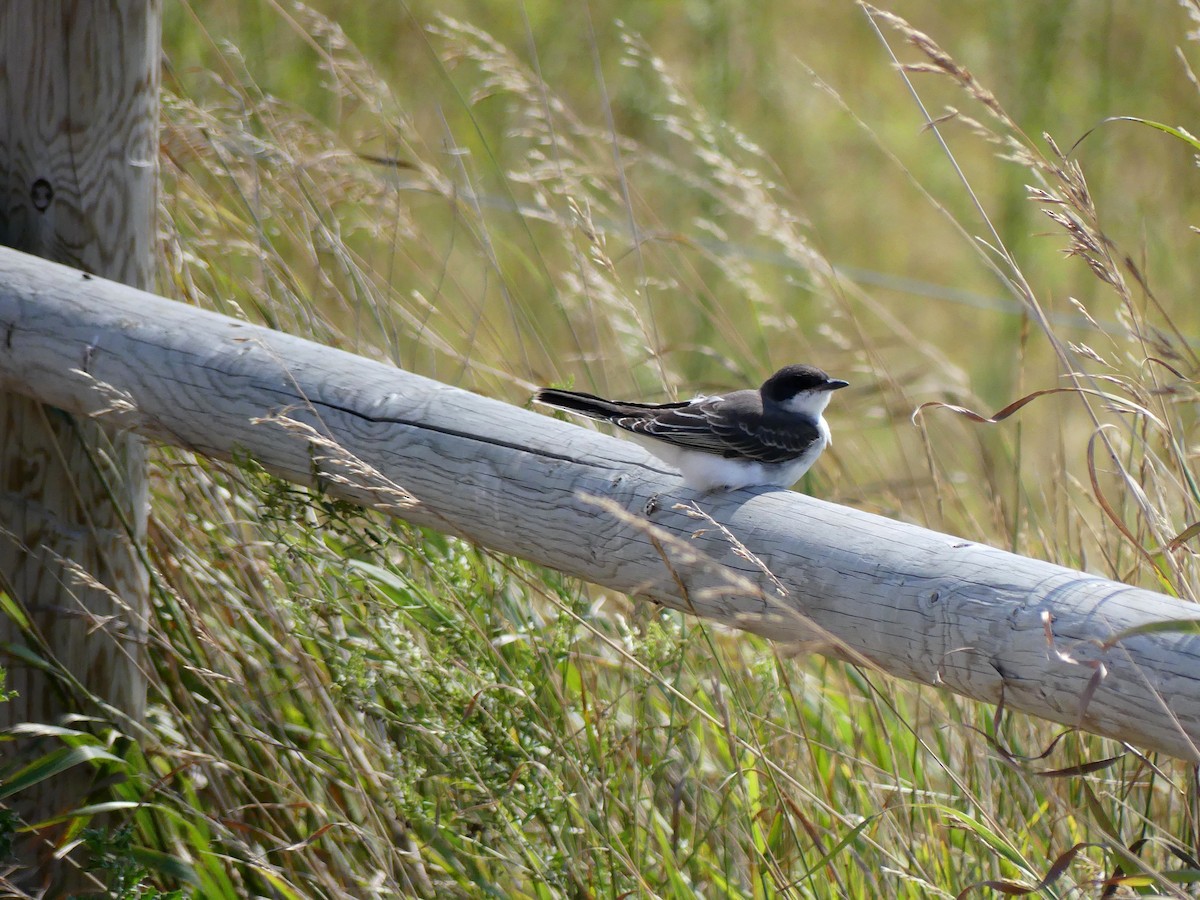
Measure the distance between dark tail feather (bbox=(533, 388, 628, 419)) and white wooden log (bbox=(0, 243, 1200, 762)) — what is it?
157mm

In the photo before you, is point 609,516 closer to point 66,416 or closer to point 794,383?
point 794,383

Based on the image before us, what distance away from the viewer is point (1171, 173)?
8453mm

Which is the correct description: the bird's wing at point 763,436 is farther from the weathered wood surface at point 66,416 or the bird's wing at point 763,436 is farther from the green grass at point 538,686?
the weathered wood surface at point 66,416

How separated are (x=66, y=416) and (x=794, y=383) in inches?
68.0

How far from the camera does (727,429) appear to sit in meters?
2.62

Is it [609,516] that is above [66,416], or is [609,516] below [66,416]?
above

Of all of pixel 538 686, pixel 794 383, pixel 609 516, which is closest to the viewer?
pixel 609 516

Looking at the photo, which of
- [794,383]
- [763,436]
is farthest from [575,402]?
[794,383]

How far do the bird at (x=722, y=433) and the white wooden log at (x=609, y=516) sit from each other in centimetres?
24

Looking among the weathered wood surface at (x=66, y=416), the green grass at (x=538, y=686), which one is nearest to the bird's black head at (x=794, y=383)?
the green grass at (x=538, y=686)

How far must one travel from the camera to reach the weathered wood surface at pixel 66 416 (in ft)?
8.29

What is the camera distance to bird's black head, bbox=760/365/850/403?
9.86 feet

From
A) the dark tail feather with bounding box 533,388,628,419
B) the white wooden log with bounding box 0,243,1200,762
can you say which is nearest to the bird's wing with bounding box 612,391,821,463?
the dark tail feather with bounding box 533,388,628,419

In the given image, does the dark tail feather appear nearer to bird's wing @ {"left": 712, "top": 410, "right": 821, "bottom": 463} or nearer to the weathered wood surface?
bird's wing @ {"left": 712, "top": 410, "right": 821, "bottom": 463}
